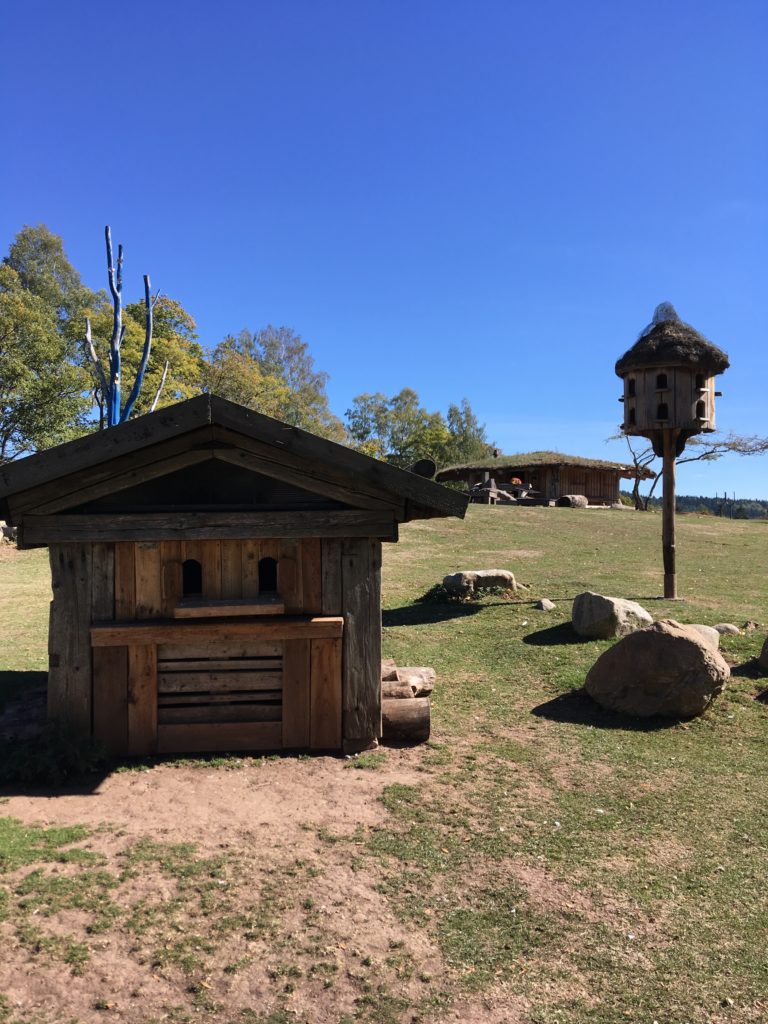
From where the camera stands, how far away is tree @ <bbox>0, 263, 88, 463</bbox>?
29.9m

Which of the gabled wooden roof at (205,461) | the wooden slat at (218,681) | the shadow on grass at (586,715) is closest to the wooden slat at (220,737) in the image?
the wooden slat at (218,681)

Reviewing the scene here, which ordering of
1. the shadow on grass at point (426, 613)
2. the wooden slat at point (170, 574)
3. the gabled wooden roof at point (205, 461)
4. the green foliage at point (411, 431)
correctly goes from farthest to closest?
the green foliage at point (411, 431)
the shadow on grass at point (426, 613)
the wooden slat at point (170, 574)
the gabled wooden roof at point (205, 461)

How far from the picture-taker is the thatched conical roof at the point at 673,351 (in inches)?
557

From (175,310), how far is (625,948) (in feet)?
143

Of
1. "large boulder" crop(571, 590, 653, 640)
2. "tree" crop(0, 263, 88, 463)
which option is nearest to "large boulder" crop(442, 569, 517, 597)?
"large boulder" crop(571, 590, 653, 640)

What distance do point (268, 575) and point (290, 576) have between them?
0.32 metres

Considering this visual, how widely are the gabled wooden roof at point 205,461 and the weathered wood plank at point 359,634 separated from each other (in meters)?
0.52

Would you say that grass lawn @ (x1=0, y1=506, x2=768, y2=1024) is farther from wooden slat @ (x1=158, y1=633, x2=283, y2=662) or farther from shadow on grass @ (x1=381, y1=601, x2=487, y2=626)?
shadow on grass @ (x1=381, y1=601, x2=487, y2=626)

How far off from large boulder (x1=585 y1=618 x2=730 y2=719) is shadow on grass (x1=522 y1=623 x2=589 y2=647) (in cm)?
278

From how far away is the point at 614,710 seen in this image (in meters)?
8.16

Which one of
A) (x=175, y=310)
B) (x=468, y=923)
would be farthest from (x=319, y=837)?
(x=175, y=310)

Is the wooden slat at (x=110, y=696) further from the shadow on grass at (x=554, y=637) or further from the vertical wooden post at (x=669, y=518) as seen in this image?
the vertical wooden post at (x=669, y=518)

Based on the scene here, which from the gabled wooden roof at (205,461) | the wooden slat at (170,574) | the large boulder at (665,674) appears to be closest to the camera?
the gabled wooden roof at (205,461)

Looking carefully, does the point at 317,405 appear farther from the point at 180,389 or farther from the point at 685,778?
the point at 685,778
